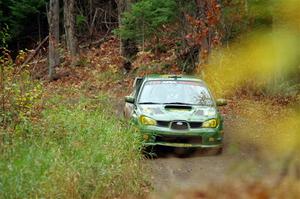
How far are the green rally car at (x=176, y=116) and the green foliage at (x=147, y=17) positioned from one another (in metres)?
9.56

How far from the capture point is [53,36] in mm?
27578

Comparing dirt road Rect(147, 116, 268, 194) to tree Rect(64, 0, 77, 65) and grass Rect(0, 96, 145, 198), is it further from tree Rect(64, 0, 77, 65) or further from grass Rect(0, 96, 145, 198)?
tree Rect(64, 0, 77, 65)

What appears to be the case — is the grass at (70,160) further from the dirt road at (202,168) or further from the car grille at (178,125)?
the car grille at (178,125)

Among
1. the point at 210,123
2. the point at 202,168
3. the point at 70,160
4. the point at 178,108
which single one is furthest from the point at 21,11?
the point at 70,160

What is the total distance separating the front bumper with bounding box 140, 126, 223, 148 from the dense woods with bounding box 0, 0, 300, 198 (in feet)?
1.41

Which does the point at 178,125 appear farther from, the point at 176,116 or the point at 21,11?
the point at 21,11

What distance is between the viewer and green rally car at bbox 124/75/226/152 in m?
9.88

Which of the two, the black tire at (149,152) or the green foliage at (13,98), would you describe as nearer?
the green foliage at (13,98)

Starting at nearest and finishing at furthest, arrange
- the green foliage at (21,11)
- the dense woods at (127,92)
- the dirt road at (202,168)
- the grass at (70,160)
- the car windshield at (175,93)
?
the dense woods at (127,92) → the grass at (70,160) → the dirt road at (202,168) → the car windshield at (175,93) → the green foliage at (21,11)

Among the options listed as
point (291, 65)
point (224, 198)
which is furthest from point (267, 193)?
point (291, 65)

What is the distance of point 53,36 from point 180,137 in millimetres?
19055

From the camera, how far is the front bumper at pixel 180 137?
984 cm

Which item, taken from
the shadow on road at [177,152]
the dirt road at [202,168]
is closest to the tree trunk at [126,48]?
the dirt road at [202,168]

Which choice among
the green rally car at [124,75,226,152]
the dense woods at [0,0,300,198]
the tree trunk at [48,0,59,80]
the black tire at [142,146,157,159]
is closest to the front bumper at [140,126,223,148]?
the green rally car at [124,75,226,152]
